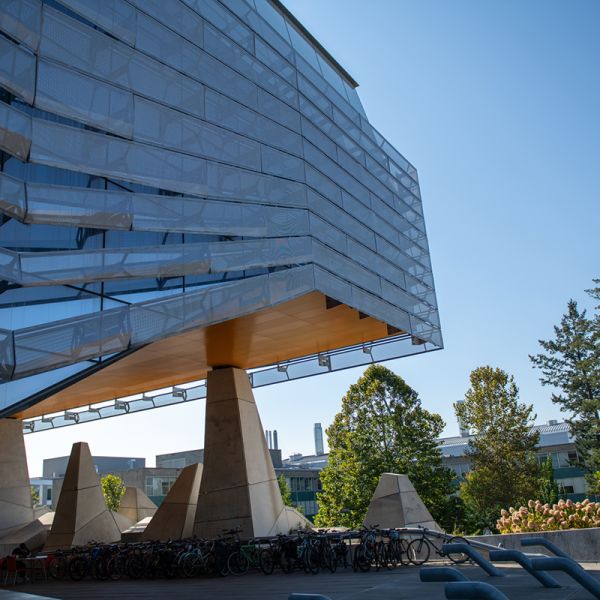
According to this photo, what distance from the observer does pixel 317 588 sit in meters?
11.5

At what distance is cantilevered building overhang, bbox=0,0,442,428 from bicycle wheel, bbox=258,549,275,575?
19.4ft

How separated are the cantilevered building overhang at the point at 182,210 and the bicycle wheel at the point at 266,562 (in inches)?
233

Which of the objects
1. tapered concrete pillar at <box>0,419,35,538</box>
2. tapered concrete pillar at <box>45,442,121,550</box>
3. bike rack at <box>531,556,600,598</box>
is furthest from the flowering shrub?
tapered concrete pillar at <box>0,419,35,538</box>

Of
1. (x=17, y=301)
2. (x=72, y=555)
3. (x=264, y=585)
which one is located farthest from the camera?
(x=72, y=555)

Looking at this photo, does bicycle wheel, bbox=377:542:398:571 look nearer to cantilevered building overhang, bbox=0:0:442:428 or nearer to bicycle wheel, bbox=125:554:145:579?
cantilevered building overhang, bbox=0:0:442:428

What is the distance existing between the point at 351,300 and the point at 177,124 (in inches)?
298

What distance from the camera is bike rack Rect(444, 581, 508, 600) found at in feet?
18.0

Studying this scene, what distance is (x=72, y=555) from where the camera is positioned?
19219 millimetres

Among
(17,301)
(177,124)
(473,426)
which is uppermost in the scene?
(177,124)

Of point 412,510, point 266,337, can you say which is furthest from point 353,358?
point 412,510

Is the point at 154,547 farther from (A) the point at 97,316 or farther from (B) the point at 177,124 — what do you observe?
(B) the point at 177,124

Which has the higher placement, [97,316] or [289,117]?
[289,117]

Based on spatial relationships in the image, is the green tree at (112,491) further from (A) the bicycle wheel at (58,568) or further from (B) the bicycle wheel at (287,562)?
(B) the bicycle wheel at (287,562)

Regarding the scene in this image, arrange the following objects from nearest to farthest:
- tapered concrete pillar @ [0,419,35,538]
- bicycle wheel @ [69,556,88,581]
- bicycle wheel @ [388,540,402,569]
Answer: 1. bicycle wheel @ [388,540,402,569]
2. bicycle wheel @ [69,556,88,581]
3. tapered concrete pillar @ [0,419,35,538]
